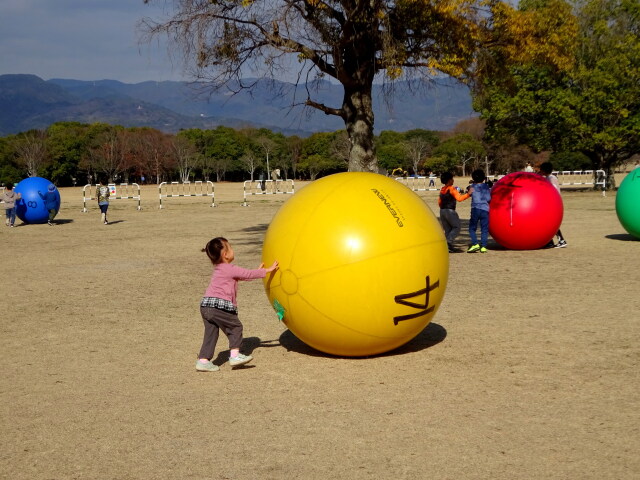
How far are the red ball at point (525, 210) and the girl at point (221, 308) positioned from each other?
9.00 meters

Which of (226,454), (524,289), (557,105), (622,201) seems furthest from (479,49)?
(557,105)

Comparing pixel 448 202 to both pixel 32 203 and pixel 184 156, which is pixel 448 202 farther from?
pixel 184 156

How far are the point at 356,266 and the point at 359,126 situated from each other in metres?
12.0

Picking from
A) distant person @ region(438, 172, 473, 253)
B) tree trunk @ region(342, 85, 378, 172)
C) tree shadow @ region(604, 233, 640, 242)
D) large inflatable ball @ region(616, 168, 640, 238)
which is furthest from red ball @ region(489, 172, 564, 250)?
tree trunk @ region(342, 85, 378, 172)

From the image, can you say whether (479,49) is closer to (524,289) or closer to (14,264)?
(524,289)

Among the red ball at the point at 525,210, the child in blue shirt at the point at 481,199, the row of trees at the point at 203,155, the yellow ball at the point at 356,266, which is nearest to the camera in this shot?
the yellow ball at the point at 356,266

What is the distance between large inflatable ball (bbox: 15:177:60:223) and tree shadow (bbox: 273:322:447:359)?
20571 millimetres

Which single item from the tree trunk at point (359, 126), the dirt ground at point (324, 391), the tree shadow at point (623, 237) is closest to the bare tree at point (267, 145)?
the tree trunk at point (359, 126)

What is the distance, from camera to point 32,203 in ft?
87.3

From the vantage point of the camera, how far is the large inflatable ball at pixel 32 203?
26.6 metres

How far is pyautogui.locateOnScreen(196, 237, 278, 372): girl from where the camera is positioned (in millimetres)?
7188

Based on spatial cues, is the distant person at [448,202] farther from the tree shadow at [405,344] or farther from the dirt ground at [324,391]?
the tree shadow at [405,344]

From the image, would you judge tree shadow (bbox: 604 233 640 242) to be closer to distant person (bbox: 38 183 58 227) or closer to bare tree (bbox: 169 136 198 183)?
distant person (bbox: 38 183 58 227)

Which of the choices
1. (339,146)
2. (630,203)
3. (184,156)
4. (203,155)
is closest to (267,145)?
(203,155)
